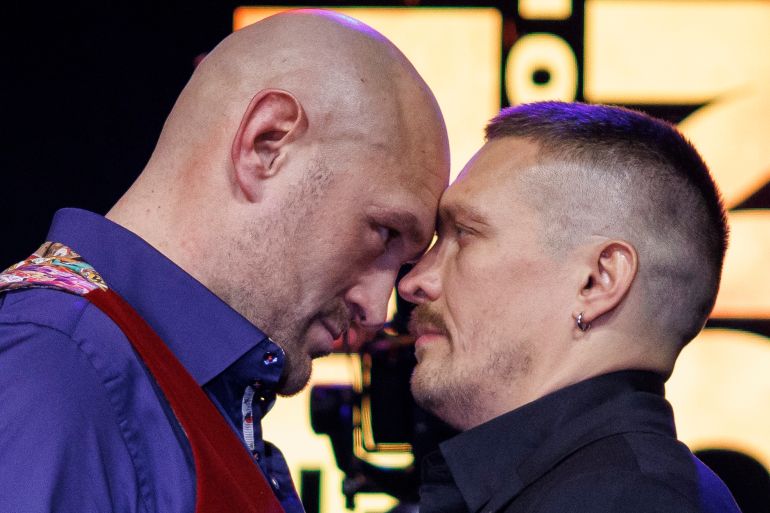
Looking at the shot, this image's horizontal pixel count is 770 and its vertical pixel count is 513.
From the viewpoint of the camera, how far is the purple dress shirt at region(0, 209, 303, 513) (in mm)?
1174

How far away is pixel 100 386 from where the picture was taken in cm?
126

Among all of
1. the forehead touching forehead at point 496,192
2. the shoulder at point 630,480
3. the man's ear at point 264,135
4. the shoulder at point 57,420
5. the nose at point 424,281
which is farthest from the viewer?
the nose at point 424,281

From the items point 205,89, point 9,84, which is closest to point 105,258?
point 205,89

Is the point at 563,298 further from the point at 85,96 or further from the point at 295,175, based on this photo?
the point at 85,96

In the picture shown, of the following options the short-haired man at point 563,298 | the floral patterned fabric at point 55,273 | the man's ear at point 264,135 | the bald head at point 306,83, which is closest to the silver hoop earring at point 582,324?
the short-haired man at point 563,298

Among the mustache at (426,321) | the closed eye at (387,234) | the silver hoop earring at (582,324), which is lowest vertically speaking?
the mustache at (426,321)

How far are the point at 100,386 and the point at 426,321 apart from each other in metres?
0.81

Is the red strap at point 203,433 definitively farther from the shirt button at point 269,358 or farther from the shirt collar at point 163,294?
the shirt button at point 269,358

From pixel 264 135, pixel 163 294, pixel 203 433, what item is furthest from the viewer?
pixel 264 135

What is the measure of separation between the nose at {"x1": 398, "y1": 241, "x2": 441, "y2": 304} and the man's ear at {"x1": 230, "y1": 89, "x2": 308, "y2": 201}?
452 millimetres

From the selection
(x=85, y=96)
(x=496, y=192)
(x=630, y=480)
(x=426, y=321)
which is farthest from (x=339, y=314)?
(x=85, y=96)

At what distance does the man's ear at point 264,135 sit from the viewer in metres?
1.60

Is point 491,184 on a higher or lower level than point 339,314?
higher

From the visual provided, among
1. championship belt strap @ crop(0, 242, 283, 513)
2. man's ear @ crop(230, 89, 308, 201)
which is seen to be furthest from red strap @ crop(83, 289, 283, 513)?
man's ear @ crop(230, 89, 308, 201)
